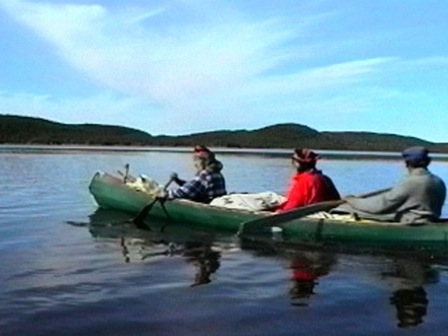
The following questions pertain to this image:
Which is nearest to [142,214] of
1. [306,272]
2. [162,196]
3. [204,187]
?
[162,196]

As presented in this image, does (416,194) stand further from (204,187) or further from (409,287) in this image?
(204,187)

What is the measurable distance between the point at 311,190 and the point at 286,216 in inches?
34.4

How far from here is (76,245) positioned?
14.0 m

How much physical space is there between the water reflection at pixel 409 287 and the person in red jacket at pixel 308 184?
2442 mm

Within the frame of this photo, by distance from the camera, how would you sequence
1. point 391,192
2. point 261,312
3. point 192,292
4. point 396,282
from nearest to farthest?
point 261,312, point 192,292, point 396,282, point 391,192

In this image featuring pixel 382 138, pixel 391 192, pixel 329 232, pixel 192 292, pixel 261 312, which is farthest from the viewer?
pixel 382 138

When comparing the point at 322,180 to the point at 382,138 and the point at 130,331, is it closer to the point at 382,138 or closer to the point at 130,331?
the point at 130,331

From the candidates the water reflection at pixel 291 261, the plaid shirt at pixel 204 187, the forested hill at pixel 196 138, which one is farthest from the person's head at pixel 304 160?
the forested hill at pixel 196 138

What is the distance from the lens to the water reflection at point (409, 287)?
8.68 meters

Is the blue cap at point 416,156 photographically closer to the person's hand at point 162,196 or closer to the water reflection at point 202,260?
the water reflection at point 202,260

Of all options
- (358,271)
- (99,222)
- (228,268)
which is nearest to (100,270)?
(228,268)

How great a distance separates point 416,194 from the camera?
12391 millimetres

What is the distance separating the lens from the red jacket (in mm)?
14242

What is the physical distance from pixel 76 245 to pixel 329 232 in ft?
15.8
